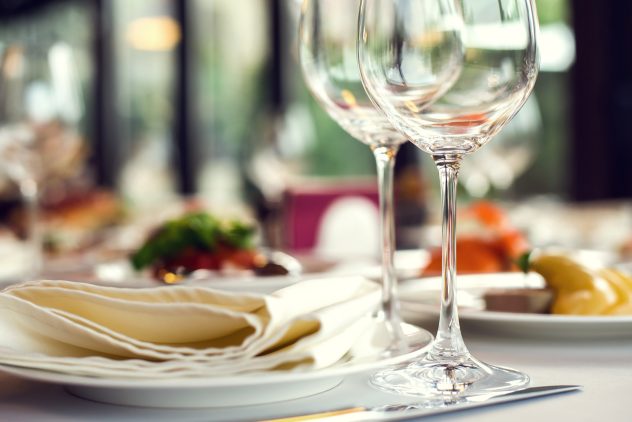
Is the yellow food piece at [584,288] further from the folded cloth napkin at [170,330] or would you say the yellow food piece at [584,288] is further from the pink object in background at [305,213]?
the pink object in background at [305,213]

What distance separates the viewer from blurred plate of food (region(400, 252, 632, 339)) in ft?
2.32

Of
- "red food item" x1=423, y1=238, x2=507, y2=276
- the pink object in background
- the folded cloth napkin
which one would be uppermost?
the folded cloth napkin

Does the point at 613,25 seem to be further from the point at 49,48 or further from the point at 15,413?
the point at 15,413

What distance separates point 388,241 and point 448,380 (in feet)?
0.60

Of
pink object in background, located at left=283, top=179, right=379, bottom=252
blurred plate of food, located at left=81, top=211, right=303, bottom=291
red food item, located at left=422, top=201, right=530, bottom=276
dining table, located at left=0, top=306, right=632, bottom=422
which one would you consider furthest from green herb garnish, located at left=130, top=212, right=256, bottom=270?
pink object in background, located at left=283, top=179, right=379, bottom=252

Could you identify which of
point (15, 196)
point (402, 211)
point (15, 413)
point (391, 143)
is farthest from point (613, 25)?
point (15, 413)

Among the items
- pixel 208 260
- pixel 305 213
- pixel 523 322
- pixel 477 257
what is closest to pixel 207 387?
pixel 523 322

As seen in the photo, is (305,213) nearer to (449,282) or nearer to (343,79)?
(343,79)

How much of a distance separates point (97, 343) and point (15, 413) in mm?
61

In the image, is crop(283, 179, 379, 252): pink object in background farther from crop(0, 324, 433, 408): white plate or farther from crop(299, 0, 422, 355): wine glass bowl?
crop(0, 324, 433, 408): white plate

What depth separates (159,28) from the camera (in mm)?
8242

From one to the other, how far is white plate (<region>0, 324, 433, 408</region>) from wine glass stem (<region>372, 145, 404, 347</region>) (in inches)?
5.7

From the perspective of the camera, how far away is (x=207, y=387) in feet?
1.58

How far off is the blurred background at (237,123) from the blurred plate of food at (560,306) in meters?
0.86
